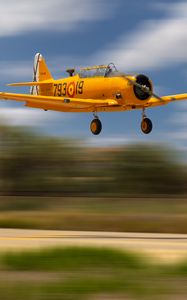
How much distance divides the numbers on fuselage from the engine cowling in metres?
3.48

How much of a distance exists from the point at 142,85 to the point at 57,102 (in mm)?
3774

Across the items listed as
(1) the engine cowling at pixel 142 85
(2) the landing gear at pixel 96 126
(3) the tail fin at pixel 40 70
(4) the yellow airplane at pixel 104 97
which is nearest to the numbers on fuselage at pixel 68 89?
(4) the yellow airplane at pixel 104 97

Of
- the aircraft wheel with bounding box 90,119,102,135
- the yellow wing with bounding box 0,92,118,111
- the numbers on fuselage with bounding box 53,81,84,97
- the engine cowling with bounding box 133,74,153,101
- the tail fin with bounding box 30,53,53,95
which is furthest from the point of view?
the tail fin with bounding box 30,53,53,95

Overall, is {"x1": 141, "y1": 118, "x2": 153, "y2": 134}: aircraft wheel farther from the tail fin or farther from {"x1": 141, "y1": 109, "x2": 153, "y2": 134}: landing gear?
the tail fin

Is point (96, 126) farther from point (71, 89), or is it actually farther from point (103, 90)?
point (71, 89)

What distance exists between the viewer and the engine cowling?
3091 centimetres

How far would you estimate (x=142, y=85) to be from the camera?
1224 inches

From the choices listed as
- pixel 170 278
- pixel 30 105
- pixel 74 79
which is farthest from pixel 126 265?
pixel 74 79

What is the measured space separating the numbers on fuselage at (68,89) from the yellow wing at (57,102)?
2.02 metres

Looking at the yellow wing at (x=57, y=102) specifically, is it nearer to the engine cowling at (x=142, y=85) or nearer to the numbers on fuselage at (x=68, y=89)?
the engine cowling at (x=142, y=85)

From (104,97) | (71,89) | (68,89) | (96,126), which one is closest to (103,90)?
(104,97)

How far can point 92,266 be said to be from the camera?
44.0 ft

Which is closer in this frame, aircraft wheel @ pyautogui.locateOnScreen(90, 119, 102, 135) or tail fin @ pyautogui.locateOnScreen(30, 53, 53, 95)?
aircraft wheel @ pyautogui.locateOnScreen(90, 119, 102, 135)

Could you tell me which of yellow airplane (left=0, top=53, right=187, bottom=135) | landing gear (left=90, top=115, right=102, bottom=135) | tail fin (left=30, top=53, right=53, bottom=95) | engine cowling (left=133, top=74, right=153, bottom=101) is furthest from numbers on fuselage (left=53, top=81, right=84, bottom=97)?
tail fin (left=30, top=53, right=53, bottom=95)
